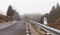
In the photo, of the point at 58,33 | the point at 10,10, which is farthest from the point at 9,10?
the point at 58,33

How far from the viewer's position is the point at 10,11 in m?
160

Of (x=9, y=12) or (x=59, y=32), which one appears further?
(x=9, y=12)

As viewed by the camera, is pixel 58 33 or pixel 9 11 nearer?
pixel 58 33

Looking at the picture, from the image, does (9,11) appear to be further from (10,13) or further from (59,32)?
(59,32)

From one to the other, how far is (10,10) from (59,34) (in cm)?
15030

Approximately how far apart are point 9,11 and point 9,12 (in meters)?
0.72

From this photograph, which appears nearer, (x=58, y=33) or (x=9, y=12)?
(x=58, y=33)

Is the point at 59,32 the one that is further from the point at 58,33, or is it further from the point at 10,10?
the point at 10,10

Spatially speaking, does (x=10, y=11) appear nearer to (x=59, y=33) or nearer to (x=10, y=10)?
(x=10, y=10)

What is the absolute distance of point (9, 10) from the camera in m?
160

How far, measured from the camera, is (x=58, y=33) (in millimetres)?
10250

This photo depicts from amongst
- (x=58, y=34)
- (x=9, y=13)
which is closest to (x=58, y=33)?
(x=58, y=34)

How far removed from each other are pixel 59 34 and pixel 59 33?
7cm

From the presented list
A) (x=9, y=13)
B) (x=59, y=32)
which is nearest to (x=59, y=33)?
(x=59, y=32)
